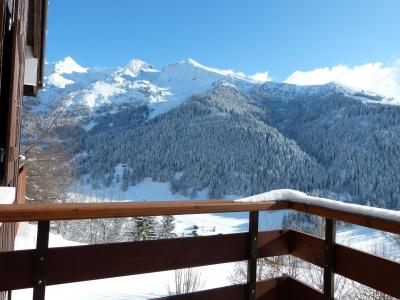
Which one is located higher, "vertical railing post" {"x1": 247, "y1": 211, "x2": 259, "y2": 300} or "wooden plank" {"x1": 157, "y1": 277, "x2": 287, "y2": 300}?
"vertical railing post" {"x1": 247, "y1": 211, "x2": 259, "y2": 300}

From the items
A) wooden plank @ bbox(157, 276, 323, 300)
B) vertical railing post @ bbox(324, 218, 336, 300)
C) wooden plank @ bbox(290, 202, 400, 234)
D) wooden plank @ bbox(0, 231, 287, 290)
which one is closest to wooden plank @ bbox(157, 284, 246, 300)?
wooden plank @ bbox(157, 276, 323, 300)

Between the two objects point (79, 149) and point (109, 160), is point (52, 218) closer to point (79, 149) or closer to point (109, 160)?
point (79, 149)

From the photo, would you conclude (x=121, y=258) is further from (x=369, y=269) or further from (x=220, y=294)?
(x=369, y=269)

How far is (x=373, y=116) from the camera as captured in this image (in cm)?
11431

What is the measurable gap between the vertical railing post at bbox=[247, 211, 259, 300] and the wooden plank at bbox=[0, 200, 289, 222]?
109mm

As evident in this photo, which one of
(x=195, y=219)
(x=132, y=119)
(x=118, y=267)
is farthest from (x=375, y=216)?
(x=132, y=119)

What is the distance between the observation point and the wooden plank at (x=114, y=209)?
1.63 m

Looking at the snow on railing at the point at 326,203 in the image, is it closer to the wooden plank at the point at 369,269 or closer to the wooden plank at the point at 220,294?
the wooden plank at the point at 369,269

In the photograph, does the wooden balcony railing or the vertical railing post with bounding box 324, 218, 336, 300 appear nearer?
the wooden balcony railing

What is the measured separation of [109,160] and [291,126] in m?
63.7

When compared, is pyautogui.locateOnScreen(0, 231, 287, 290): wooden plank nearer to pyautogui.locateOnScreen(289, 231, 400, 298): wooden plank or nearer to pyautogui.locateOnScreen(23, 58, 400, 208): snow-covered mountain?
pyautogui.locateOnScreen(289, 231, 400, 298): wooden plank

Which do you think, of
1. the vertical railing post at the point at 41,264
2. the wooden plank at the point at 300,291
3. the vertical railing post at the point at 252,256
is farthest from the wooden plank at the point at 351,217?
the vertical railing post at the point at 41,264

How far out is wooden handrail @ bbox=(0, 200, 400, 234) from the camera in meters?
1.65

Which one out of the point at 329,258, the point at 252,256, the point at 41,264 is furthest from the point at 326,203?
the point at 41,264
